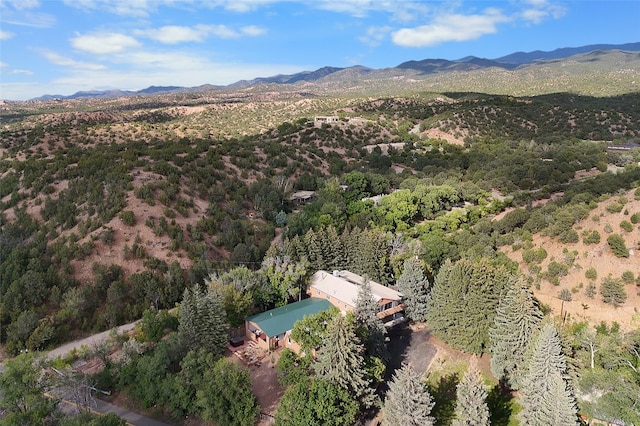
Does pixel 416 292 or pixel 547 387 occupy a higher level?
pixel 547 387

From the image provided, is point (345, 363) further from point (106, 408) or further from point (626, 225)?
point (626, 225)

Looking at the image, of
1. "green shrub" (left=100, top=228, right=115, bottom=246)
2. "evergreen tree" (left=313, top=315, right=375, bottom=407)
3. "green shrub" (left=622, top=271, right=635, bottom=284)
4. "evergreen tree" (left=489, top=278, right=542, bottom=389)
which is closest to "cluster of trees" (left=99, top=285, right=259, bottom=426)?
"evergreen tree" (left=313, top=315, right=375, bottom=407)

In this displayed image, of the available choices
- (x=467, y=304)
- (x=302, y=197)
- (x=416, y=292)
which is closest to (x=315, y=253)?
(x=416, y=292)

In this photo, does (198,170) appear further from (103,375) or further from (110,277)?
(103,375)

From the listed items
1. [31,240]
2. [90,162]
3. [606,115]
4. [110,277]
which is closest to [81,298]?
[110,277]

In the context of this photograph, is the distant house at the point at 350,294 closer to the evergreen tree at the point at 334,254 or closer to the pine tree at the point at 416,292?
the pine tree at the point at 416,292

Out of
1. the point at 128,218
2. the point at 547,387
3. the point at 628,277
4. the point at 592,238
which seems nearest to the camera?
the point at 547,387
